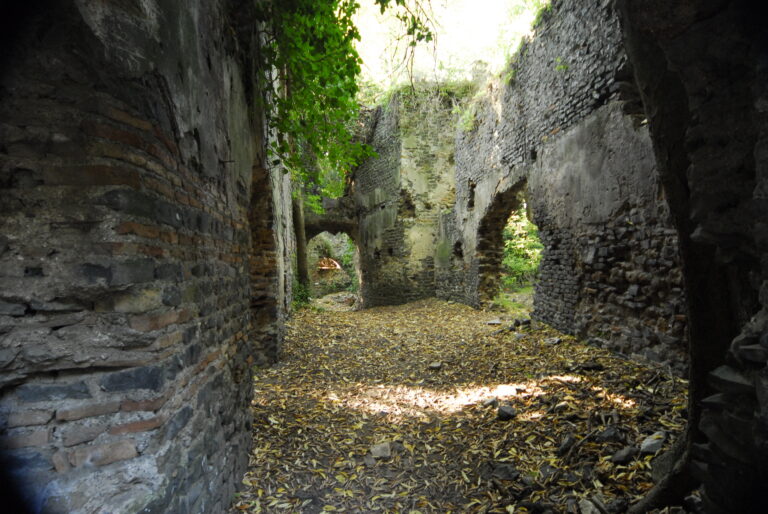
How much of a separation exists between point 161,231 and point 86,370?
59 centimetres

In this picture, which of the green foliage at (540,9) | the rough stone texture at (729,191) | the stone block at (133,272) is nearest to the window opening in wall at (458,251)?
the green foliage at (540,9)

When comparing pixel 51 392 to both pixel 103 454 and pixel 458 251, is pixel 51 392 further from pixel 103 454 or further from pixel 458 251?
pixel 458 251

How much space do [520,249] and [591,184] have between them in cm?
676

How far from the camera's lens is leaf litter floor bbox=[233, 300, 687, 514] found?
2.39 m

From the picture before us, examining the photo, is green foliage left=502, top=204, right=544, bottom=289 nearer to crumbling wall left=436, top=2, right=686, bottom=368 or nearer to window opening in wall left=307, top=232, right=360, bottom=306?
crumbling wall left=436, top=2, right=686, bottom=368

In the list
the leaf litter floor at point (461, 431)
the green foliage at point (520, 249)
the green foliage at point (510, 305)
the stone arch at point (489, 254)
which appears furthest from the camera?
the green foliage at point (520, 249)

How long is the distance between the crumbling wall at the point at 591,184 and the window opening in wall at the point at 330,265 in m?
13.9

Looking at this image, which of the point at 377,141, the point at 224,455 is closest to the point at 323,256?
the point at 377,141

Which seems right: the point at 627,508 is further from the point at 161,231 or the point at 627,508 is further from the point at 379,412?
the point at 161,231

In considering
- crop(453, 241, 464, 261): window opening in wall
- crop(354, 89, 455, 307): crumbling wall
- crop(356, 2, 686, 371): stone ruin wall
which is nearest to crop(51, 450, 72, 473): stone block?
crop(356, 2, 686, 371): stone ruin wall

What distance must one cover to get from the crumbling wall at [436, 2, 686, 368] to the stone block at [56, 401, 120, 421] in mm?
4458

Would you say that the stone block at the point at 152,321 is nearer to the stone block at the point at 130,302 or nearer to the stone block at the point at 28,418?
the stone block at the point at 130,302

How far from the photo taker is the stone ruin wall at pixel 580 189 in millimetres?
4012

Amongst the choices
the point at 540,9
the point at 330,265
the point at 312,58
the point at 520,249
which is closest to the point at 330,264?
the point at 330,265
